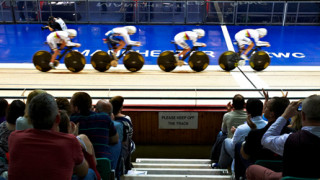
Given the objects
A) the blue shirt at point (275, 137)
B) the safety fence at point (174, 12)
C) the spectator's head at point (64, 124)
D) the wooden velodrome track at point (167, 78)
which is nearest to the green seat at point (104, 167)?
the spectator's head at point (64, 124)

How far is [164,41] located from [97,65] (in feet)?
18.0

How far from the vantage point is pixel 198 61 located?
337 inches

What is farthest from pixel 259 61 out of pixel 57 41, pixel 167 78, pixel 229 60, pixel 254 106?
pixel 254 106

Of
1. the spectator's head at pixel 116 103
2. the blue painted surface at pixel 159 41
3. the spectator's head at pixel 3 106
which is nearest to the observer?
the spectator's head at pixel 3 106

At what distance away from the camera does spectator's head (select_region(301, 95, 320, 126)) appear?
2135mm

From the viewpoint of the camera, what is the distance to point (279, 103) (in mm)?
2707

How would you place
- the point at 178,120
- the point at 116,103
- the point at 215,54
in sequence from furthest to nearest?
1. the point at 215,54
2. the point at 178,120
3. the point at 116,103

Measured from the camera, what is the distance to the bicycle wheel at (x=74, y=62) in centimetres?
840

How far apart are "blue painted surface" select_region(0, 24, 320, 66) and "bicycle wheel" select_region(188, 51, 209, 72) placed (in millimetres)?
1814

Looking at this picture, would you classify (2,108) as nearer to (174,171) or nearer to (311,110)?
(174,171)

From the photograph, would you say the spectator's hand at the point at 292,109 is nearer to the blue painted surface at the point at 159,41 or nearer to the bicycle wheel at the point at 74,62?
the bicycle wheel at the point at 74,62

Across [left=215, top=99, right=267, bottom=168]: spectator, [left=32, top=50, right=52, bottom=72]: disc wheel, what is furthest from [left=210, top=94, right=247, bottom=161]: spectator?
[left=32, top=50, right=52, bottom=72]: disc wheel

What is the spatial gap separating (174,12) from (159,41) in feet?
12.2

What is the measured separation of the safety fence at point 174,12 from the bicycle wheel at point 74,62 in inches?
338
